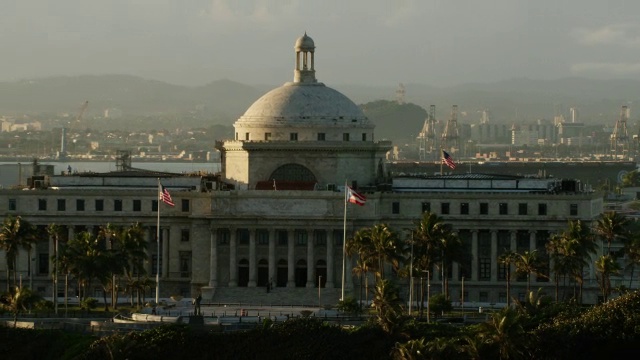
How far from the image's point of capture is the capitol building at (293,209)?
158875 mm

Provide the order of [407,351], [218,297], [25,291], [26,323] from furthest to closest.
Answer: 1. [218,297]
2. [25,291]
3. [26,323]
4. [407,351]

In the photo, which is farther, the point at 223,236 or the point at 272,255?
the point at 223,236

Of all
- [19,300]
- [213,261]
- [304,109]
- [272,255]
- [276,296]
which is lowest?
[276,296]

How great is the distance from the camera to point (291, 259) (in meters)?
158

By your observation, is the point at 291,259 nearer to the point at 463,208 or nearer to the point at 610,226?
the point at 463,208

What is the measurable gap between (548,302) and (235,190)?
39070 mm

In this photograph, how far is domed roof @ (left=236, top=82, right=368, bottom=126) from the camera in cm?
16538

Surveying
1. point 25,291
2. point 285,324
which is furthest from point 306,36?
point 285,324

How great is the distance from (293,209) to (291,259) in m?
3.86

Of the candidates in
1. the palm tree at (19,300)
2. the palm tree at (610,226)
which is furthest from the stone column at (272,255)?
the palm tree at (610,226)

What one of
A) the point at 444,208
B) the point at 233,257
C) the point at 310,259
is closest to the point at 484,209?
the point at 444,208

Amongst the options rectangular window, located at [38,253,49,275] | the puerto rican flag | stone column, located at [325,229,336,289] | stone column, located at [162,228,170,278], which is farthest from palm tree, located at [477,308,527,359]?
rectangular window, located at [38,253,49,275]

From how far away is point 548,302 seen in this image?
12812 centimetres

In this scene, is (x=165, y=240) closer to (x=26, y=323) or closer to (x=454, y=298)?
(x=454, y=298)
